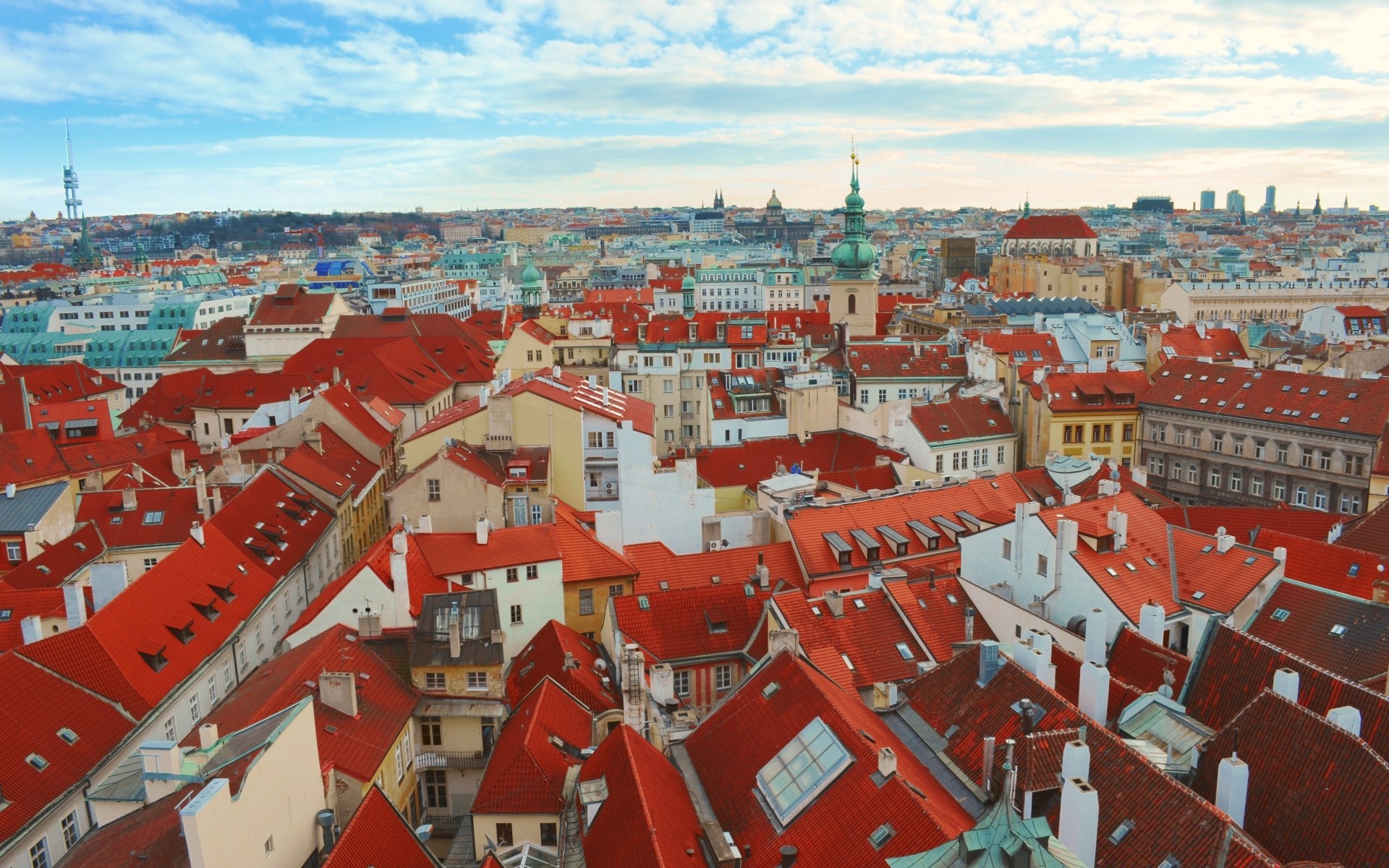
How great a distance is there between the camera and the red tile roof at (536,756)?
1147 inches

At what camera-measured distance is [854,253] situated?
385 feet

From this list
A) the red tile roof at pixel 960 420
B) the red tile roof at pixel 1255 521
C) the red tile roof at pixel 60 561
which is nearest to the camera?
the red tile roof at pixel 60 561

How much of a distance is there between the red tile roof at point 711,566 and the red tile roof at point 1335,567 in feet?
67.7

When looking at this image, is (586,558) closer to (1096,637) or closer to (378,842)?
(378,842)

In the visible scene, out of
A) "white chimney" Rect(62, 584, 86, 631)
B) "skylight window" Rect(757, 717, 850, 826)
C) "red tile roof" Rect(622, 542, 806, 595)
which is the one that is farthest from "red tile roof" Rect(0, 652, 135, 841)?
"skylight window" Rect(757, 717, 850, 826)

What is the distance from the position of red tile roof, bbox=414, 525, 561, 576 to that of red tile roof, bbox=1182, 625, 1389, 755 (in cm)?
2481

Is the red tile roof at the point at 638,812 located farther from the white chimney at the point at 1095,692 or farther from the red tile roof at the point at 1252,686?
the red tile roof at the point at 1252,686

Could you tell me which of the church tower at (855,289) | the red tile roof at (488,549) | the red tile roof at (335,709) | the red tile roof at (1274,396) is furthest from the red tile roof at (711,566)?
Result: the church tower at (855,289)

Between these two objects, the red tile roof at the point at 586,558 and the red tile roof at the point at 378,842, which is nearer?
the red tile roof at the point at 378,842

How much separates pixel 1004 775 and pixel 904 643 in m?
12.3

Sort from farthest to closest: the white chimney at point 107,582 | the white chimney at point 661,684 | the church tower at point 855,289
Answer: the church tower at point 855,289 → the white chimney at point 107,582 → the white chimney at point 661,684

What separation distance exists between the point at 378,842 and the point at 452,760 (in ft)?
31.3

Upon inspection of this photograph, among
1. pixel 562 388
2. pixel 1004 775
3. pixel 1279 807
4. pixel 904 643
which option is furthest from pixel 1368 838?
pixel 562 388

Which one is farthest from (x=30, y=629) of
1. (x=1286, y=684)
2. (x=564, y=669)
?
(x=1286, y=684)
